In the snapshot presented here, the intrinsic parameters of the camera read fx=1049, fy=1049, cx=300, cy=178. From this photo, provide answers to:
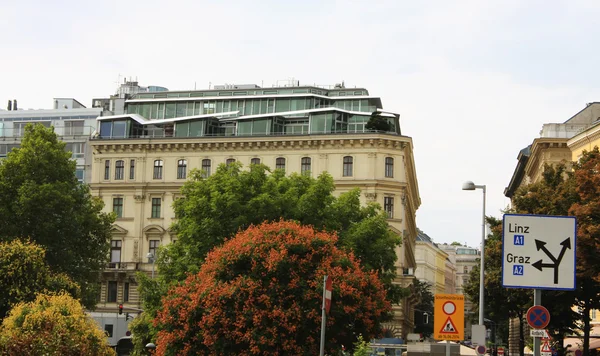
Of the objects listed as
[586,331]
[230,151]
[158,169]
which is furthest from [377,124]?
[586,331]

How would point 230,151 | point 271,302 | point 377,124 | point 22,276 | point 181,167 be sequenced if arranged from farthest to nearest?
point 181,167 < point 230,151 < point 377,124 < point 22,276 < point 271,302

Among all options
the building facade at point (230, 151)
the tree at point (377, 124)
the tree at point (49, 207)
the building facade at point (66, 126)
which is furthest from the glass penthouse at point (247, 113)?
the tree at point (49, 207)

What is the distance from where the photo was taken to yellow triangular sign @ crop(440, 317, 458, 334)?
19417mm

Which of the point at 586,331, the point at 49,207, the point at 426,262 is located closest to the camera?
the point at 586,331

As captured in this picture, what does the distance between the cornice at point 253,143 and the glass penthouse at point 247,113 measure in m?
1.14

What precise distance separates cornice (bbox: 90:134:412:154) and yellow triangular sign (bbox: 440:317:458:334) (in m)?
61.5

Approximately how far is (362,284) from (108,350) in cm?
1145

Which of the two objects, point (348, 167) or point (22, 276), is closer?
point (22, 276)

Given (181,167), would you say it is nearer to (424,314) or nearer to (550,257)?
(424,314)

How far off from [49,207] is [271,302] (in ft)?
97.6

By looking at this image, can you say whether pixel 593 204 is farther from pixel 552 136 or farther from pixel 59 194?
pixel 552 136

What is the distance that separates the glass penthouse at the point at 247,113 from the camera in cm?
8350

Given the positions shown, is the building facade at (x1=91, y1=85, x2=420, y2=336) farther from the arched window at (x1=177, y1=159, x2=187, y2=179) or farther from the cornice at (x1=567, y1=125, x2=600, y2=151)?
the cornice at (x1=567, y1=125, x2=600, y2=151)

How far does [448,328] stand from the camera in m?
19.5
